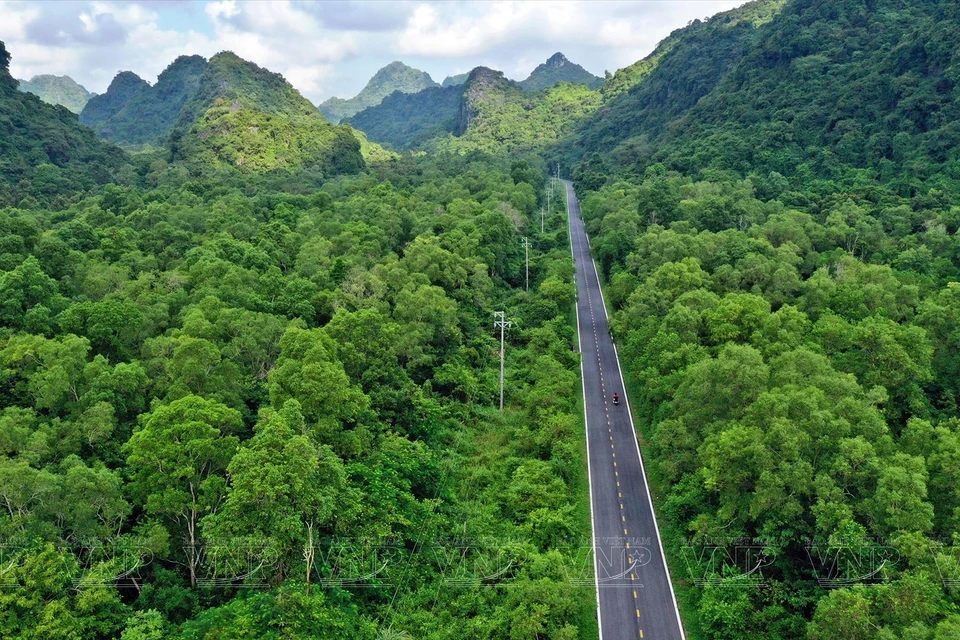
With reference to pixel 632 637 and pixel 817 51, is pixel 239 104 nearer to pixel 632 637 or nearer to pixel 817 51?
pixel 817 51

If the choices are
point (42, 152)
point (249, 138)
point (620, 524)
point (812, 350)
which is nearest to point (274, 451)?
point (620, 524)

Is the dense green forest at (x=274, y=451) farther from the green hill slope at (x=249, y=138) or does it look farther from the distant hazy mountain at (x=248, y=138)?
the distant hazy mountain at (x=248, y=138)

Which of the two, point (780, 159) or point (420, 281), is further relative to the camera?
point (780, 159)

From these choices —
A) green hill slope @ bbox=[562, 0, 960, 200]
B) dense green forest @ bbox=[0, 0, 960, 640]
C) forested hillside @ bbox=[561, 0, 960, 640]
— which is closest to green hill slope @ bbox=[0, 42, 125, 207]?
dense green forest @ bbox=[0, 0, 960, 640]

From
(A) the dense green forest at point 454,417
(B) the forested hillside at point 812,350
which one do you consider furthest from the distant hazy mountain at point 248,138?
(B) the forested hillside at point 812,350

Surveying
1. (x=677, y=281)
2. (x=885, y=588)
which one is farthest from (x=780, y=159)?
(x=885, y=588)

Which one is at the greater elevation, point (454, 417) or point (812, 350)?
point (812, 350)

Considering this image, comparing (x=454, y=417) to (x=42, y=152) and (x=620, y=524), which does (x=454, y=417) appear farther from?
(x=42, y=152)
